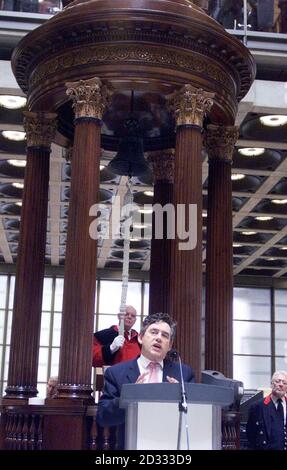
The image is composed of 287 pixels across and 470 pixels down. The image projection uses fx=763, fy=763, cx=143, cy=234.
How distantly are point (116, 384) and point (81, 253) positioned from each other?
14.0 ft

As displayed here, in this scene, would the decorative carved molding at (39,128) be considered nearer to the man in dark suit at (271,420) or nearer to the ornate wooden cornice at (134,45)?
the ornate wooden cornice at (134,45)

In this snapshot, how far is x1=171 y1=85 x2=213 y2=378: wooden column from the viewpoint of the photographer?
9461 millimetres

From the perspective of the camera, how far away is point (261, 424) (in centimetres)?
936

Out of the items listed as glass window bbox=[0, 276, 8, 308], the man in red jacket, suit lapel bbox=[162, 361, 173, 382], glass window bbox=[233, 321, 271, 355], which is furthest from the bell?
glass window bbox=[233, 321, 271, 355]

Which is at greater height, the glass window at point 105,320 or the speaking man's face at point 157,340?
the glass window at point 105,320

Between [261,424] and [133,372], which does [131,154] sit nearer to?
[261,424]

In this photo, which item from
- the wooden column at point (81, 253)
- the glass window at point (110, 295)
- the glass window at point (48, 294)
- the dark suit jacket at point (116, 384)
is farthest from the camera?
the glass window at point (110, 295)

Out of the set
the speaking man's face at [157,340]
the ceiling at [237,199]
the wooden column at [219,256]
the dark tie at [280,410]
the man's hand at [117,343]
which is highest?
the ceiling at [237,199]

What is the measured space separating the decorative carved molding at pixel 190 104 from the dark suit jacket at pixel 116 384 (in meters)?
4.98

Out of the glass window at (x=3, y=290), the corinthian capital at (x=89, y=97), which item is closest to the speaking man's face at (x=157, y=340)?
the corinthian capital at (x=89, y=97)

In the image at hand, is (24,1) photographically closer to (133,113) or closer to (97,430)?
(133,113)

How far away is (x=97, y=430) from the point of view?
8.89m

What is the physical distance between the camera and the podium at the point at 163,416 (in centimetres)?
460

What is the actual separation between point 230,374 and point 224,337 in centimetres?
54
